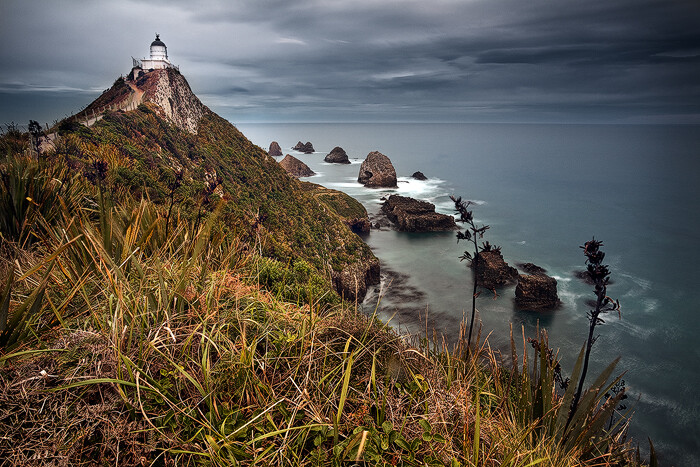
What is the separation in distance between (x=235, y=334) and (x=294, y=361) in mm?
606

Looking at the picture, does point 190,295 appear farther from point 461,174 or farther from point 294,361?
point 461,174

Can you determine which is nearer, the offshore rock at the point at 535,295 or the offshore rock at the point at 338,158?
the offshore rock at the point at 535,295

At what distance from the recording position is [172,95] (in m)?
44.7

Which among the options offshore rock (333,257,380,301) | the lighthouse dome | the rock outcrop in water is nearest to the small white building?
the lighthouse dome

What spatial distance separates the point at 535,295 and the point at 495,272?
5309 millimetres

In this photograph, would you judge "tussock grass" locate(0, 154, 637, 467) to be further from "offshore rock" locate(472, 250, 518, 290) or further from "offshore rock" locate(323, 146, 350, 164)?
"offshore rock" locate(323, 146, 350, 164)

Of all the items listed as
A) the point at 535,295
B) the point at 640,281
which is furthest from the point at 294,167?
the point at 535,295

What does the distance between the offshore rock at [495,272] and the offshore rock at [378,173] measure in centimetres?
6491

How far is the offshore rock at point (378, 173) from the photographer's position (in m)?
107

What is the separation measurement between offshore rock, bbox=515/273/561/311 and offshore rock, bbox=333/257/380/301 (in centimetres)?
1516

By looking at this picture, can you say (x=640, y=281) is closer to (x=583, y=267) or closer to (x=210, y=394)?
(x=583, y=267)

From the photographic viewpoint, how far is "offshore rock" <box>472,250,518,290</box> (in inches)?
1641

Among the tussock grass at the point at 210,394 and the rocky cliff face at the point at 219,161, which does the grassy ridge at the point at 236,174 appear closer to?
the rocky cliff face at the point at 219,161

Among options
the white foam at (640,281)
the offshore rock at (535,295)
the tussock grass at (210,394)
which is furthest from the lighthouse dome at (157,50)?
the white foam at (640,281)
